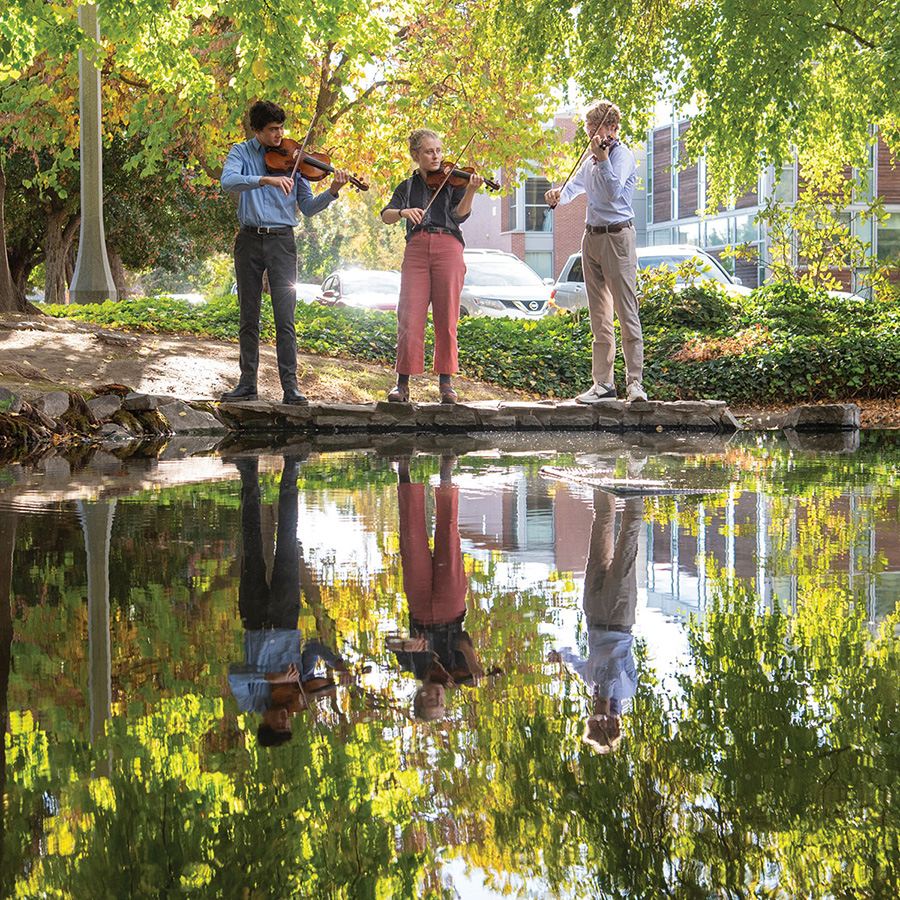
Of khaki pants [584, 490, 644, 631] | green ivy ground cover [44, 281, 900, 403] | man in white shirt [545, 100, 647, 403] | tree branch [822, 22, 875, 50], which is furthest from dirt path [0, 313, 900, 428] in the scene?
khaki pants [584, 490, 644, 631]

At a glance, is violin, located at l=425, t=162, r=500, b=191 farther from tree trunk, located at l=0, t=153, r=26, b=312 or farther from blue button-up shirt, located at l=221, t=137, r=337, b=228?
tree trunk, located at l=0, t=153, r=26, b=312

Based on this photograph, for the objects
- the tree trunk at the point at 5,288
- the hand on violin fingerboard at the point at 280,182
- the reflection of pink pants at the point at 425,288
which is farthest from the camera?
the tree trunk at the point at 5,288

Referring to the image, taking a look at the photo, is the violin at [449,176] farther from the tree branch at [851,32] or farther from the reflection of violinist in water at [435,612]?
the tree branch at [851,32]

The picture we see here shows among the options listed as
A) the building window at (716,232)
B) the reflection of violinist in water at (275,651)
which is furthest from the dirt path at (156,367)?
the building window at (716,232)

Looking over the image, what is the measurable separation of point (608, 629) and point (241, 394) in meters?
7.60

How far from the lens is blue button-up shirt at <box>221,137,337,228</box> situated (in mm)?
9203

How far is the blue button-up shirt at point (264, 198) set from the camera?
30.2 ft

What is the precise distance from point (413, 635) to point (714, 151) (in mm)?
11579

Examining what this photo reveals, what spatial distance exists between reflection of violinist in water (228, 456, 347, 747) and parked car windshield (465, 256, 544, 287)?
17.8 m

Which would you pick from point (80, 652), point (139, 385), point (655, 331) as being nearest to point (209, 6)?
point (139, 385)

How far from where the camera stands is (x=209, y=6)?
13961 mm

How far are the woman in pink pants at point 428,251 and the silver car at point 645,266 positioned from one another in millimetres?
9591

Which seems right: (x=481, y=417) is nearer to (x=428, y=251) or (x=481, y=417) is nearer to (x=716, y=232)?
(x=428, y=251)

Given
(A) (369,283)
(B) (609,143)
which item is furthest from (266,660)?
(A) (369,283)
